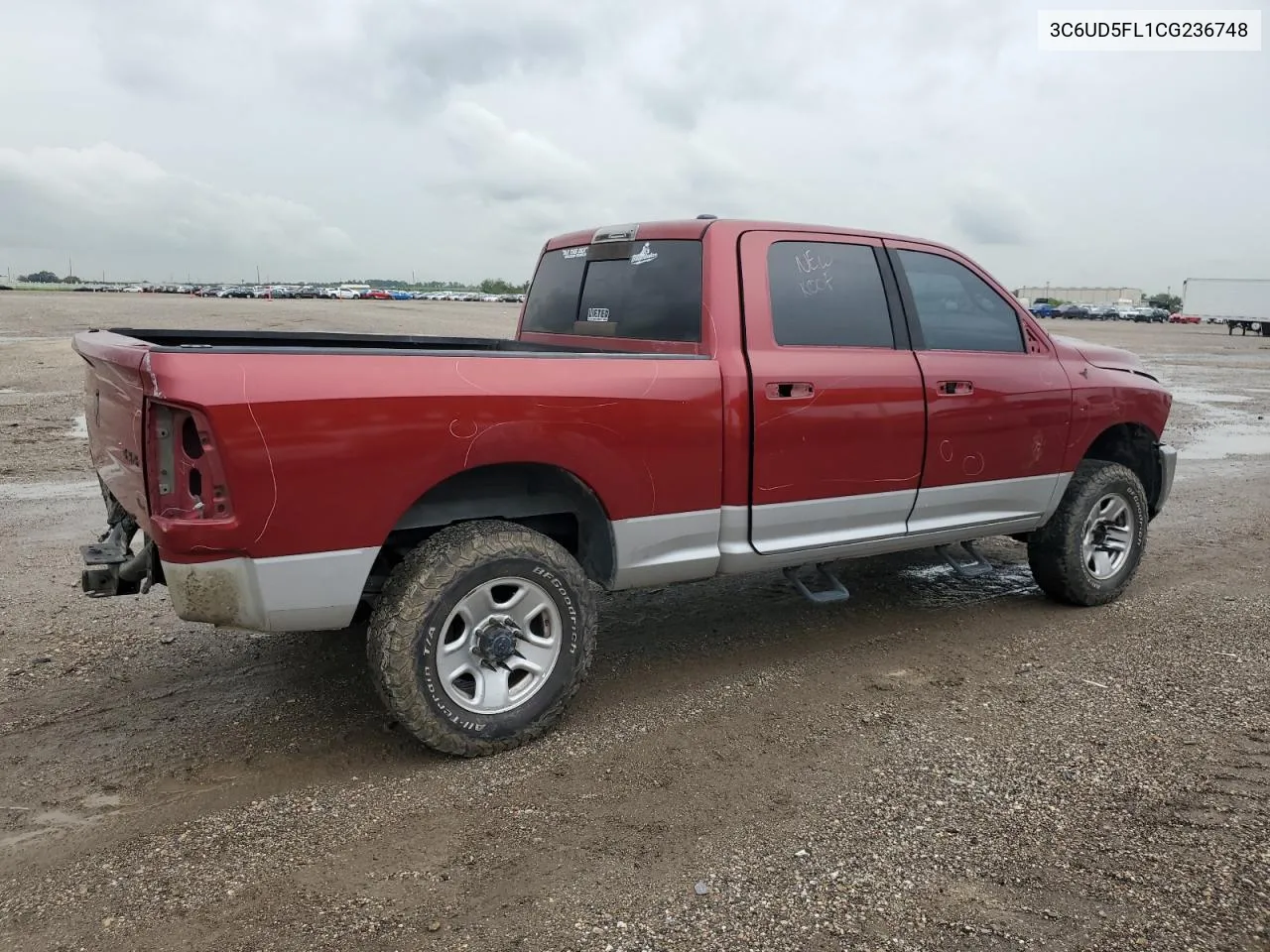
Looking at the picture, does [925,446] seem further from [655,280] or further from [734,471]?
[655,280]

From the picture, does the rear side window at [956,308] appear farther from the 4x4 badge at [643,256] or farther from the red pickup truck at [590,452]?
the 4x4 badge at [643,256]

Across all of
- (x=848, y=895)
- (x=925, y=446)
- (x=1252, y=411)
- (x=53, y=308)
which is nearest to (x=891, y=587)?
(x=925, y=446)

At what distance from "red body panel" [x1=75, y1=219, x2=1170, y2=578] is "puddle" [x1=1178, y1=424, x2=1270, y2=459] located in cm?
651

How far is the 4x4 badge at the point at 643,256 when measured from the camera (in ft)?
14.1

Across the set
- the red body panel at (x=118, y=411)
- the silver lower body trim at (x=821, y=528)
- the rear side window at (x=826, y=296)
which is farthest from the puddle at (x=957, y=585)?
the red body panel at (x=118, y=411)

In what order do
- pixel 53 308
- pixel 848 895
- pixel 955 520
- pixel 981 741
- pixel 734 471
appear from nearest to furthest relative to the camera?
pixel 848 895, pixel 981 741, pixel 734 471, pixel 955 520, pixel 53 308

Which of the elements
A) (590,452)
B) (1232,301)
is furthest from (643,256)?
(1232,301)

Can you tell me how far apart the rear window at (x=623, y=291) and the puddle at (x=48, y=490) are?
15.2ft

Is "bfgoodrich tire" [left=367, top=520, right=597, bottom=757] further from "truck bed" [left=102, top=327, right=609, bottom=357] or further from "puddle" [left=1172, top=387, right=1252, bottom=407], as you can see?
"puddle" [left=1172, top=387, right=1252, bottom=407]

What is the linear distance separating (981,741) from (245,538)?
280 cm

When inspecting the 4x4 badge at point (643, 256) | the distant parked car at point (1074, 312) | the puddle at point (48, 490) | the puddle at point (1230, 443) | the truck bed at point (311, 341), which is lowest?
the puddle at point (1230, 443)

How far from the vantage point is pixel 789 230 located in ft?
14.0

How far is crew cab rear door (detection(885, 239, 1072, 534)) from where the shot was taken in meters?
4.57

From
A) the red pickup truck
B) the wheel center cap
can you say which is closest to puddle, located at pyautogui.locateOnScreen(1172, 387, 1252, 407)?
the red pickup truck
